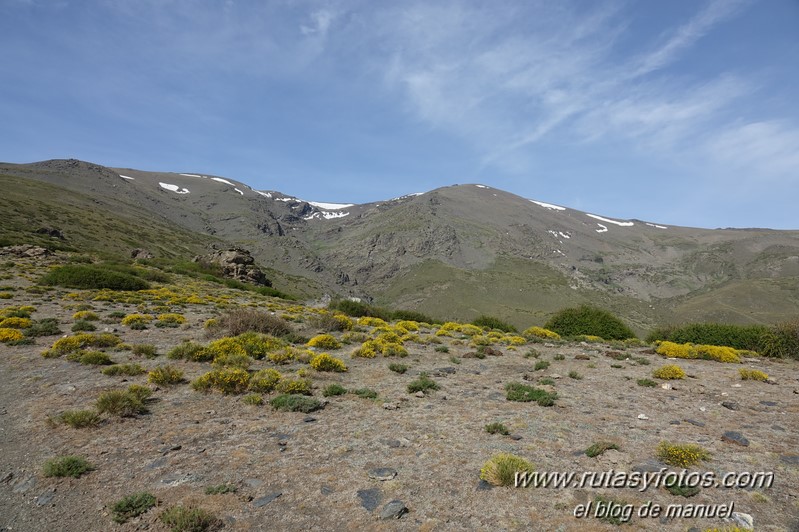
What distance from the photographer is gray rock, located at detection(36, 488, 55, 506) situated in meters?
5.80

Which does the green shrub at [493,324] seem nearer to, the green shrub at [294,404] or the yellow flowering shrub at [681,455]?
→ the green shrub at [294,404]

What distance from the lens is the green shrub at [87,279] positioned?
92.7 feet

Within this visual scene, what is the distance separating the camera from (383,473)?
6.75 meters

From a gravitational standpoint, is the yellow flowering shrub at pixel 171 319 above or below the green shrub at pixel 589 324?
above

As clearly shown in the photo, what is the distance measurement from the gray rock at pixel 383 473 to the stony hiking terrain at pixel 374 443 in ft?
0.10

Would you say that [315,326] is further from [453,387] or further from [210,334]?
[453,387]

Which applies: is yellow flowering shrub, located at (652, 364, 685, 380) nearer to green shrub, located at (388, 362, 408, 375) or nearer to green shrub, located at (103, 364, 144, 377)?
green shrub, located at (388, 362, 408, 375)

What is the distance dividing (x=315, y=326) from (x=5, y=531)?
16369 millimetres

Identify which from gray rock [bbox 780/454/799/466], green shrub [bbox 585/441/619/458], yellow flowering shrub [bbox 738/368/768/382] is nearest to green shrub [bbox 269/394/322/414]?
green shrub [bbox 585/441/619/458]

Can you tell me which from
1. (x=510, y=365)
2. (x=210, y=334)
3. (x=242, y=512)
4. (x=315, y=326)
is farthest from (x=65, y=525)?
(x=315, y=326)

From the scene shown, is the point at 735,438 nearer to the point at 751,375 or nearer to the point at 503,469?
the point at 503,469

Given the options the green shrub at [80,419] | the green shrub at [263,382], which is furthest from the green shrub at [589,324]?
the green shrub at [80,419]

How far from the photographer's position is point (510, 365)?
15953 millimetres

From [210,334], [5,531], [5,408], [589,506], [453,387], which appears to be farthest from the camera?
[210,334]
